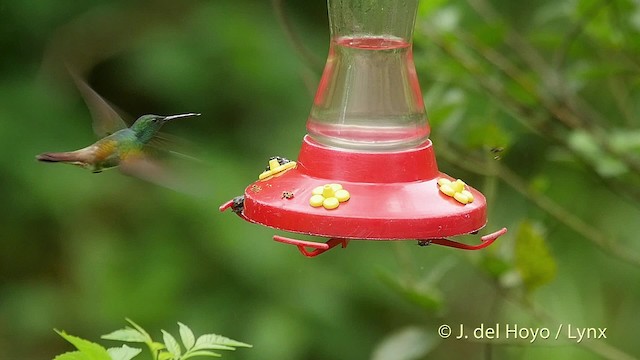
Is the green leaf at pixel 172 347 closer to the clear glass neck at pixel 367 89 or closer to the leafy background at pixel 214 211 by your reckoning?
the clear glass neck at pixel 367 89

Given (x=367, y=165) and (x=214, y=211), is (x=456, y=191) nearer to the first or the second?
(x=367, y=165)

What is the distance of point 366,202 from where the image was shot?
169 cm

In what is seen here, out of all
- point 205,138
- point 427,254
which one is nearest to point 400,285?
point 427,254

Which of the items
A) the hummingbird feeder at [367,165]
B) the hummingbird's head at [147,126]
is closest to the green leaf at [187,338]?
the hummingbird feeder at [367,165]

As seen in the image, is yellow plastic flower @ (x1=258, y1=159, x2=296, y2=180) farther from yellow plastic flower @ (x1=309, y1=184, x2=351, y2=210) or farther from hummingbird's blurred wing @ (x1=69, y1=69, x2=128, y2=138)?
hummingbird's blurred wing @ (x1=69, y1=69, x2=128, y2=138)

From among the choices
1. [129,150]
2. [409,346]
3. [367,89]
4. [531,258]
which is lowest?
[409,346]

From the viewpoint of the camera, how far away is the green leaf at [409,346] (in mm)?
2410

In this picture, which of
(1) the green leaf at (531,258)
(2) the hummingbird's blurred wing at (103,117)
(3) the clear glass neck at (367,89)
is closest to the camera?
(3) the clear glass neck at (367,89)

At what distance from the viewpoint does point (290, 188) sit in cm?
177

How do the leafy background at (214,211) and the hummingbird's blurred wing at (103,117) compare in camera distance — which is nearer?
the hummingbird's blurred wing at (103,117)

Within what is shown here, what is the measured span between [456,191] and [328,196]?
236mm

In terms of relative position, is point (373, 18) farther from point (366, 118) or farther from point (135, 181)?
point (135, 181)

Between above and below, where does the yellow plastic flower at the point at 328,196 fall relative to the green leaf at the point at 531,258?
above

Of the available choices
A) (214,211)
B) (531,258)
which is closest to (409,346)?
(531,258)
